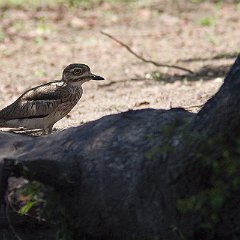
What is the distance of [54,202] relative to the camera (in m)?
5.84

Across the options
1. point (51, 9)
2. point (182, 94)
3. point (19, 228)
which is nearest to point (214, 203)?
point (19, 228)

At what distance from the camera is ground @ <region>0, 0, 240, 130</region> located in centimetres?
1137

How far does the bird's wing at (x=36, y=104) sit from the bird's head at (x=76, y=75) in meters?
Result: 0.27

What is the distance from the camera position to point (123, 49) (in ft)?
48.7

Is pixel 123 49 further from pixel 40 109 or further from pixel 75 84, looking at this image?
pixel 40 109

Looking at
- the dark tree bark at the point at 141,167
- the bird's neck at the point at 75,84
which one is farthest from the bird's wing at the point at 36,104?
the dark tree bark at the point at 141,167

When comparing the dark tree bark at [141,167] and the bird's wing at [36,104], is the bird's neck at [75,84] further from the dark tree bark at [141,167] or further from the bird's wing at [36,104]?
the dark tree bark at [141,167]

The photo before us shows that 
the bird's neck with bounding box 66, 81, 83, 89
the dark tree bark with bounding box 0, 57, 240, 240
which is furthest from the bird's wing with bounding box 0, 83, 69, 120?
the dark tree bark with bounding box 0, 57, 240, 240

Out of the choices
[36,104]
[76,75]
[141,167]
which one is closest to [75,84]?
[76,75]

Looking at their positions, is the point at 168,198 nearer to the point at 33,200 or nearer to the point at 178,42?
the point at 33,200

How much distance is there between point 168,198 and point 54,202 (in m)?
0.73

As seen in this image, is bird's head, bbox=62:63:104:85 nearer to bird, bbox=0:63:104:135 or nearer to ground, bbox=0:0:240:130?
bird, bbox=0:63:104:135

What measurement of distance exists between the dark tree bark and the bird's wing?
9.90 ft

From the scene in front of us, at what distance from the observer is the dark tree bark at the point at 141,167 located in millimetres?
5473
